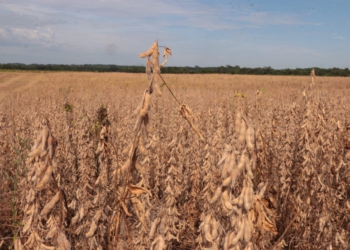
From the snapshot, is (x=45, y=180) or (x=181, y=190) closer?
(x=45, y=180)

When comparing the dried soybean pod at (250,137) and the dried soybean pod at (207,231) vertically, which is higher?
the dried soybean pod at (250,137)

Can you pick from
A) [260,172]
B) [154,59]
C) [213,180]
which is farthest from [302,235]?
[154,59]

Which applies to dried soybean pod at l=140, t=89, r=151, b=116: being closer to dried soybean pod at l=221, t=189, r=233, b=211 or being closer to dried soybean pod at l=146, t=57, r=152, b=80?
dried soybean pod at l=146, t=57, r=152, b=80

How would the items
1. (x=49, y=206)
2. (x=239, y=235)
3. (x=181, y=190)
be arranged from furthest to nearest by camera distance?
(x=181, y=190), (x=49, y=206), (x=239, y=235)

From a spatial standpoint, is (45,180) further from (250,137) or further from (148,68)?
(250,137)

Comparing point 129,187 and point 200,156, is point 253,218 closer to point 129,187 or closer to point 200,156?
point 129,187

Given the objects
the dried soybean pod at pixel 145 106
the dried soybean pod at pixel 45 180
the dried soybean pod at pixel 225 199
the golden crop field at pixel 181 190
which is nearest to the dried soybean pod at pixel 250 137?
the golden crop field at pixel 181 190

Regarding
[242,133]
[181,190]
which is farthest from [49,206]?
[181,190]

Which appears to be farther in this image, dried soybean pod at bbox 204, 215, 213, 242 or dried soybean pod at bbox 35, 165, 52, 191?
dried soybean pod at bbox 204, 215, 213, 242

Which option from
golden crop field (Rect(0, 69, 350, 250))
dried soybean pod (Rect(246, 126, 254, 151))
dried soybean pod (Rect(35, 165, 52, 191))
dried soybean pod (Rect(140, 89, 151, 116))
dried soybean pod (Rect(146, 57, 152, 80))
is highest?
dried soybean pod (Rect(146, 57, 152, 80))

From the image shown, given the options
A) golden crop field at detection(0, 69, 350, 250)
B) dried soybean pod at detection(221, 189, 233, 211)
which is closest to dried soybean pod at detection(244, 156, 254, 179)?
golden crop field at detection(0, 69, 350, 250)

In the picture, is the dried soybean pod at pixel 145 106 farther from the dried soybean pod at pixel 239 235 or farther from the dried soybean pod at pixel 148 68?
the dried soybean pod at pixel 239 235

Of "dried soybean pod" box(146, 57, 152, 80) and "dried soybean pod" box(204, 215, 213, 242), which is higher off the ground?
"dried soybean pod" box(146, 57, 152, 80)

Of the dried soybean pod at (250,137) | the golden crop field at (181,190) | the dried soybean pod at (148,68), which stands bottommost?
the golden crop field at (181,190)
